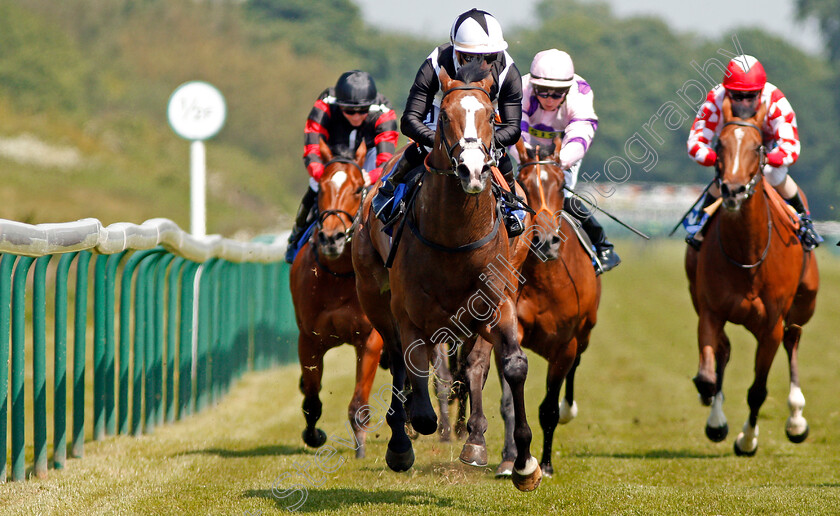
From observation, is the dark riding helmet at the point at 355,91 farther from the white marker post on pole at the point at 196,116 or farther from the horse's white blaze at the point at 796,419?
the white marker post on pole at the point at 196,116

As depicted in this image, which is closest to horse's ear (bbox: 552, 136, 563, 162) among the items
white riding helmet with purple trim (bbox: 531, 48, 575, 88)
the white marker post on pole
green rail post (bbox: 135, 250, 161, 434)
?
white riding helmet with purple trim (bbox: 531, 48, 575, 88)

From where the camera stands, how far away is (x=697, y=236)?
26.3ft

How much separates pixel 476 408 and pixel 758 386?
9.09ft

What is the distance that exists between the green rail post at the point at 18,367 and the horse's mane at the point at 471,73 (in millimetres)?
2316

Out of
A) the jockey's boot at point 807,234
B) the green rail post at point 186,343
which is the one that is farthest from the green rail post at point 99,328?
the jockey's boot at point 807,234

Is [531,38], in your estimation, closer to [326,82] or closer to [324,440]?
[326,82]

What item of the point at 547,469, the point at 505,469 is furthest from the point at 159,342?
the point at 547,469

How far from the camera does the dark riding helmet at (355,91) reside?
7.50 metres

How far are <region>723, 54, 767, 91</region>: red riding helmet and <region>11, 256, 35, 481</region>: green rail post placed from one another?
4490 mm

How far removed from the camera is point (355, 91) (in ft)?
24.6

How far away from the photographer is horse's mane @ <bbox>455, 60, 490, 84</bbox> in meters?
5.16

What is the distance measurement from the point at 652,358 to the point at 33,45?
30.0m

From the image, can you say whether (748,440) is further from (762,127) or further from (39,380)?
(39,380)

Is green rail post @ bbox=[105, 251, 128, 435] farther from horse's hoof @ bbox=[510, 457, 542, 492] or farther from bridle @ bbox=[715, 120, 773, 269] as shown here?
bridle @ bbox=[715, 120, 773, 269]
